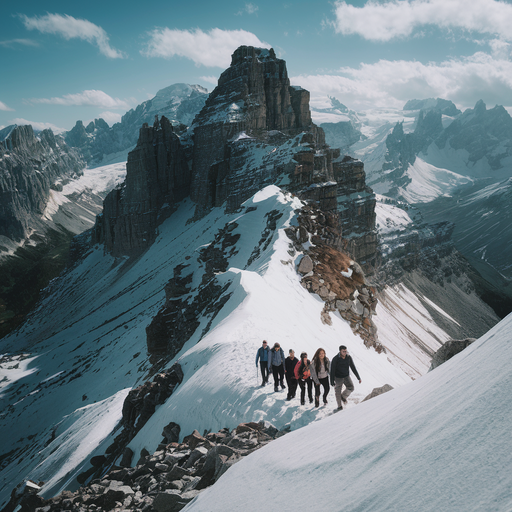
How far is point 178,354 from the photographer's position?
2523cm

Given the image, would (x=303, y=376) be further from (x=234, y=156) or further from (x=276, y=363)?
(x=234, y=156)

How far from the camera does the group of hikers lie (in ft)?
37.7

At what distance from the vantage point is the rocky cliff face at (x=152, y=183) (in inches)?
4161

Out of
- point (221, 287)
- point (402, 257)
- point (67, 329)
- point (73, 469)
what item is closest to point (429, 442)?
point (221, 287)

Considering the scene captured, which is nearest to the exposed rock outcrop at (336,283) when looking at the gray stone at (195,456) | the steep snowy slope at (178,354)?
the steep snowy slope at (178,354)

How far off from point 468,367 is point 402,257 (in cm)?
15346

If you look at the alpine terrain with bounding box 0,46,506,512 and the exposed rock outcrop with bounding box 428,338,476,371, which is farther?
the exposed rock outcrop with bounding box 428,338,476,371

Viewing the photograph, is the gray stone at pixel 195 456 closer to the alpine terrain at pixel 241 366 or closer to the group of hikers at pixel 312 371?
the alpine terrain at pixel 241 366

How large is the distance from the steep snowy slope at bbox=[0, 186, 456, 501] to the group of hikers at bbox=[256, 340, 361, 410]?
48 cm

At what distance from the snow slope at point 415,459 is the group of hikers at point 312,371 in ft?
12.8

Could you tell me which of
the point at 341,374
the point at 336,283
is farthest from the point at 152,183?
the point at 341,374

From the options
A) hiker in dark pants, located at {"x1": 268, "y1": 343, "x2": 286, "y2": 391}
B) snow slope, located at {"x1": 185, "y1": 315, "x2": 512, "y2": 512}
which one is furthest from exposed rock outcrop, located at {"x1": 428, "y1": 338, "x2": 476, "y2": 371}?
hiker in dark pants, located at {"x1": 268, "y1": 343, "x2": 286, "y2": 391}

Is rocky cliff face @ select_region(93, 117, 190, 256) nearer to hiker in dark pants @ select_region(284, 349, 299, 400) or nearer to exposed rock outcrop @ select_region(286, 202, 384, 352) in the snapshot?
exposed rock outcrop @ select_region(286, 202, 384, 352)

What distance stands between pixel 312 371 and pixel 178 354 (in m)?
15.6
